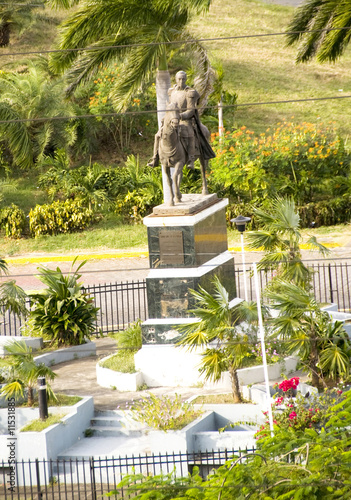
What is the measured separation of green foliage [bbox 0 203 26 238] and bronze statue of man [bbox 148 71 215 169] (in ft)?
36.5

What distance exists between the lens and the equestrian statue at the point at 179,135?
1438 cm

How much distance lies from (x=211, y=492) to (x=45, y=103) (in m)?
21.6

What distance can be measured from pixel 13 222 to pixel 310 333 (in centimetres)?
1390

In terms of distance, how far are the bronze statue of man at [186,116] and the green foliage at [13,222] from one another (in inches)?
438

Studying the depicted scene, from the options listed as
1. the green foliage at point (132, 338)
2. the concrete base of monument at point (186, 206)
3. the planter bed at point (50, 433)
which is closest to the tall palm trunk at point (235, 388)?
the planter bed at point (50, 433)

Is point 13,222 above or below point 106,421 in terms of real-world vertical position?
above

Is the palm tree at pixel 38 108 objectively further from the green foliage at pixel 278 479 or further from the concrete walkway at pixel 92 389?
the green foliage at pixel 278 479

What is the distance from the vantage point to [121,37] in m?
19.8

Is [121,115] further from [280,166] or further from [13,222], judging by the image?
[280,166]

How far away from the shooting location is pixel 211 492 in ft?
26.4

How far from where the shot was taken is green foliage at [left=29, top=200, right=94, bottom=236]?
82.1ft

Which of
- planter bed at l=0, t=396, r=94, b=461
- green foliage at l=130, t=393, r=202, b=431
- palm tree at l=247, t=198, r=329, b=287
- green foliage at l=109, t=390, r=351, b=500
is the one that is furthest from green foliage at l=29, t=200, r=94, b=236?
green foliage at l=109, t=390, r=351, b=500

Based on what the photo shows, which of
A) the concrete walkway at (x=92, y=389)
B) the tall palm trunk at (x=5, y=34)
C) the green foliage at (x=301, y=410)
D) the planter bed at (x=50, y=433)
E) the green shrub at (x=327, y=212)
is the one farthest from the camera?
the tall palm trunk at (x=5, y=34)

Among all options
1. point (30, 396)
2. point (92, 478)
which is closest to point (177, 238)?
point (30, 396)
